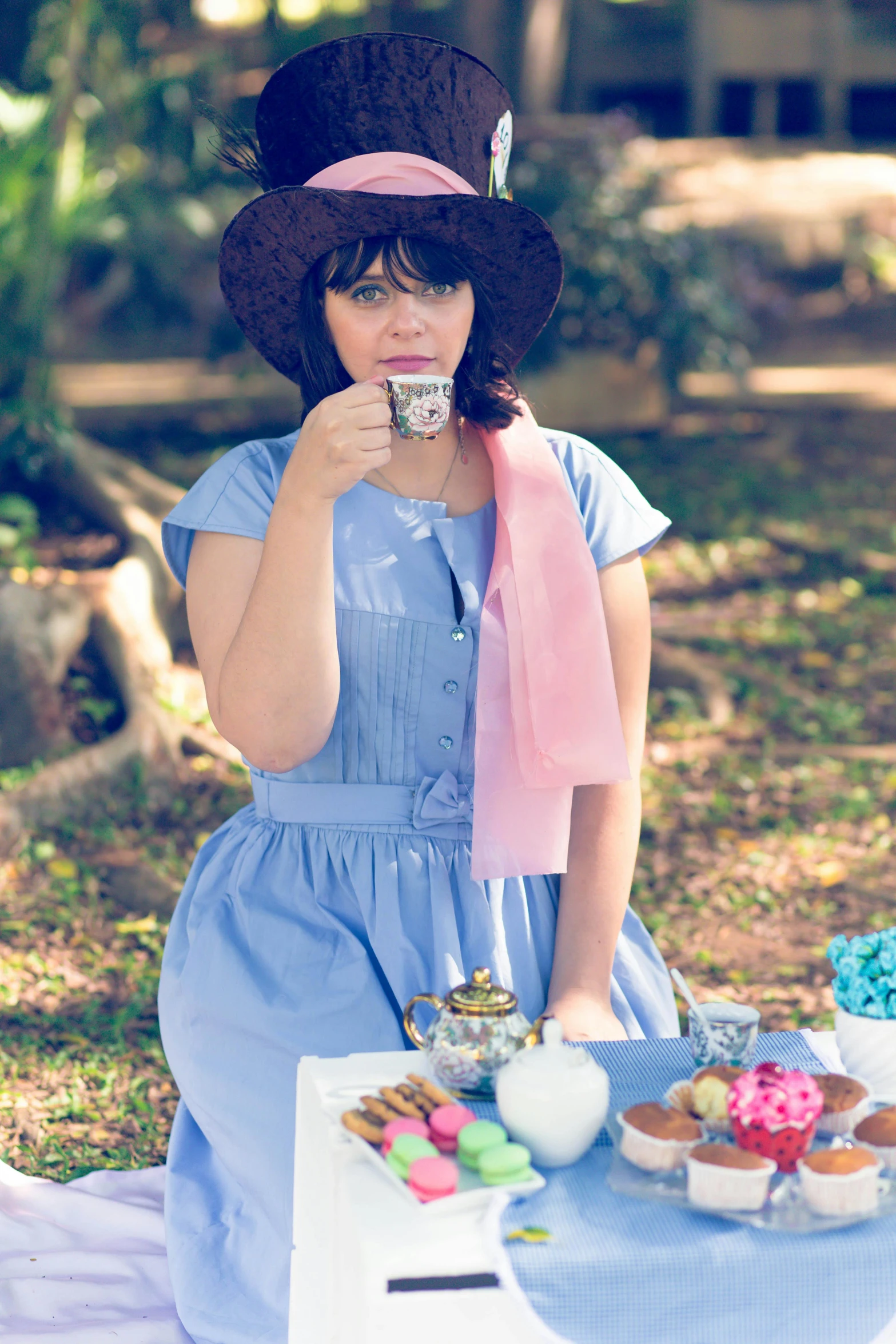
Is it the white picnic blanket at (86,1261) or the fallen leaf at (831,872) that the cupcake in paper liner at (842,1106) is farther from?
the fallen leaf at (831,872)

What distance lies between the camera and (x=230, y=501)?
2123mm

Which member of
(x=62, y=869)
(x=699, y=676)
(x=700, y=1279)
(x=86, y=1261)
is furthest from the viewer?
(x=699, y=676)

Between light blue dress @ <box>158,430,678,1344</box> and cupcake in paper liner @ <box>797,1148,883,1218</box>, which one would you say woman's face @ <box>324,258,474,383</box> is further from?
cupcake in paper liner @ <box>797,1148,883,1218</box>

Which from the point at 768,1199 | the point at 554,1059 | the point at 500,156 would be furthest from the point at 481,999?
the point at 500,156

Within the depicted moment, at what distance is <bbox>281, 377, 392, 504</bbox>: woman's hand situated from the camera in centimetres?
178

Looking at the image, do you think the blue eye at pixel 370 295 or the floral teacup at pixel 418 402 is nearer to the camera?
the floral teacup at pixel 418 402

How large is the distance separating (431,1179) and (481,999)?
255 mm

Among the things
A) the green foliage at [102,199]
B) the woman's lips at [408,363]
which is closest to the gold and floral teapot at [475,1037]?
the woman's lips at [408,363]

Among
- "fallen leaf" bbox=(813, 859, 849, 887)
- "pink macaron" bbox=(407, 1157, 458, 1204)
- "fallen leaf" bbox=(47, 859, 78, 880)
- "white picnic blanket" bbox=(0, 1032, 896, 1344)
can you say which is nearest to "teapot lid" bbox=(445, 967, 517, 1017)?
"pink macaron" bbox=(407, 1157, 458, 1204)

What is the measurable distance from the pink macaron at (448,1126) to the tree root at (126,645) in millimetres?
2684

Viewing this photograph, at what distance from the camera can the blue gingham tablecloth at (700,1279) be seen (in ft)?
4.20

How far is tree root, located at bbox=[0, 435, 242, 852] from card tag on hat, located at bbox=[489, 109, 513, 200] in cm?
186

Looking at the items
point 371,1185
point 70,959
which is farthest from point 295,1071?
point 70,959

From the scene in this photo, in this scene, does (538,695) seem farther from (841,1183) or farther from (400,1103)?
(841,1183)
